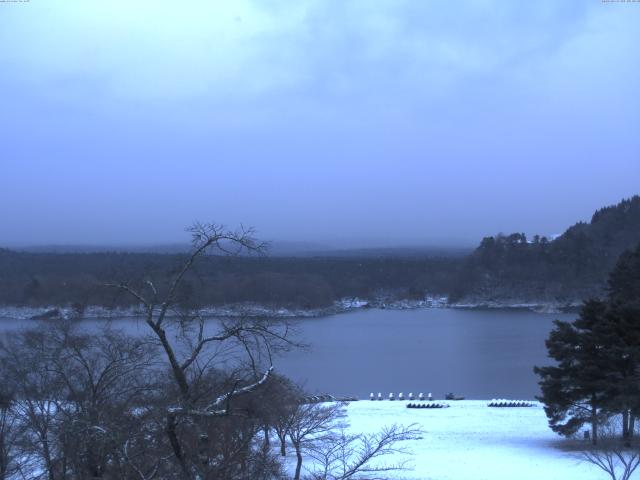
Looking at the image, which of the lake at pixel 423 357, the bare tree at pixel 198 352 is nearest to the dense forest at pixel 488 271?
the lake at pixel 423 357

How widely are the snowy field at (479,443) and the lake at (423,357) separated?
244cm

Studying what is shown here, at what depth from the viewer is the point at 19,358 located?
8.32 meters

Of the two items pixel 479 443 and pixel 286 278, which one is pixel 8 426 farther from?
pixel 286 278

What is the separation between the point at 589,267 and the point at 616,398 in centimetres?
5041

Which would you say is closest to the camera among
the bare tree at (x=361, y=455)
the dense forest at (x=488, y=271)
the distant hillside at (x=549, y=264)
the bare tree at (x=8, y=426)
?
the bare tree at (x=361, y=455)

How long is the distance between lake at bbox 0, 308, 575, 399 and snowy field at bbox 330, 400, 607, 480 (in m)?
2.44

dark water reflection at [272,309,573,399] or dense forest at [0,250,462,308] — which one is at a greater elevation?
dense forest at [0,250,462,308]

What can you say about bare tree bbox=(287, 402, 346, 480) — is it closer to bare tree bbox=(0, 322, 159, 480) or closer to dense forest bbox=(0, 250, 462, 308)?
bare tree bbox=(0, 322, 159, 480)

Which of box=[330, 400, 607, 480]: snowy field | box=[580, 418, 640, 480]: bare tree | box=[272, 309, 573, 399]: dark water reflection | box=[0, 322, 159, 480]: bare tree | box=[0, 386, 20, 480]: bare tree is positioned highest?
box=[0, 322, 159, 480]: bare tree

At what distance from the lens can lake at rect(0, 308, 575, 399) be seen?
21922mm

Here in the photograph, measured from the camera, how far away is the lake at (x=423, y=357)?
71.9ft

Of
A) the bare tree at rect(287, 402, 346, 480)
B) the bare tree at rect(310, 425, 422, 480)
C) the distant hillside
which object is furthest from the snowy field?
the distant hillside

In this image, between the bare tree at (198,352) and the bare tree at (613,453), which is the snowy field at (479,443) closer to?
the bare tree at (613,453)

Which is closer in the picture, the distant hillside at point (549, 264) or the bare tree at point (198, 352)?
the bare tree at point (198, 352)
